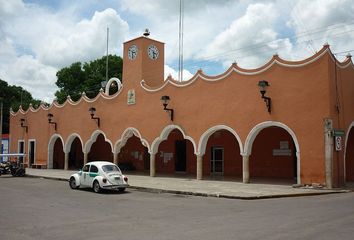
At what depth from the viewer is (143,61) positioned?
30.1 m

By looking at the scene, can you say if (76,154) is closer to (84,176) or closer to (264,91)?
(84,176)

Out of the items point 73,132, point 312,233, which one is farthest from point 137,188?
point 73,132

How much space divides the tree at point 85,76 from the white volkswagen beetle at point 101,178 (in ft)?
115

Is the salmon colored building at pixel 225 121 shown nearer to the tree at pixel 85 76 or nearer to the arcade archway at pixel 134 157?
the arcade archway at pixel 134 157

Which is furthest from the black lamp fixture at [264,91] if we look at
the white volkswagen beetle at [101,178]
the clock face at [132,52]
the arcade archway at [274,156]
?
the clock face at [132,52]

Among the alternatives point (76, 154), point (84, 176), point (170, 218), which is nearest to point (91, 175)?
point (84, 176)

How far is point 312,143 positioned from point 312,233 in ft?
38.0

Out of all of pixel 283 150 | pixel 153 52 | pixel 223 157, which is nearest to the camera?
pixel 283 150

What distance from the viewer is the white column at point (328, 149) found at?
18547mm

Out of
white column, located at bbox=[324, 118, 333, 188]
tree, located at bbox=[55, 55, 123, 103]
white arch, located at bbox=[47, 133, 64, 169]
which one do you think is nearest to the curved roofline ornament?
white column, located at bbox=[324, 118, 333, 188]

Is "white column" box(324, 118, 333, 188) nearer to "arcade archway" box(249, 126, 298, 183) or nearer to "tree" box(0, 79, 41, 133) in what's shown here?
"arcade archway" box(249, 126, 298, 183)

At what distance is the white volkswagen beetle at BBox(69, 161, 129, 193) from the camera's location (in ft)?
59.0

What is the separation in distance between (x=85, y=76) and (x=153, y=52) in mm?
26709

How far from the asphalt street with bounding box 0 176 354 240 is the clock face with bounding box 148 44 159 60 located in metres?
16.9
